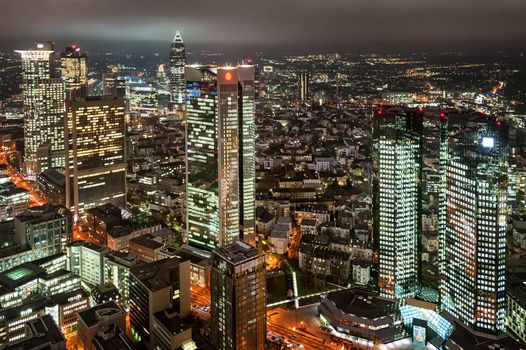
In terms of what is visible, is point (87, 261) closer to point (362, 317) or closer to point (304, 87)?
point (362, 317)

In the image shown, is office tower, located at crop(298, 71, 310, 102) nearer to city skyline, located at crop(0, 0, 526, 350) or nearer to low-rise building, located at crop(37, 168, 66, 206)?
city skyline, located at crop(0, 0, 526, 350)

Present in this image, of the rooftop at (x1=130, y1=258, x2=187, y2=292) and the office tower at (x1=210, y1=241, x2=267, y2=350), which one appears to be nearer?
the office tower at (x1=210, y1=241, x2=267, y2=350)

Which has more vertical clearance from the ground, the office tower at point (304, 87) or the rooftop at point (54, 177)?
the office tower at point (304, 87)

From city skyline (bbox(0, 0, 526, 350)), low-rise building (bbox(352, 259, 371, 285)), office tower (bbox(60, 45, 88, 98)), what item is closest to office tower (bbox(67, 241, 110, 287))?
city skyline (bbox(0, 0, 526, 350))

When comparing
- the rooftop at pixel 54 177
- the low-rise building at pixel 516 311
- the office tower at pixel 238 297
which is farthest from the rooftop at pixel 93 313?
the rooftop at pixel 54 177

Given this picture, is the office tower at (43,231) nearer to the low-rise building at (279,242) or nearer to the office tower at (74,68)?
the low-rise building at (279,242)

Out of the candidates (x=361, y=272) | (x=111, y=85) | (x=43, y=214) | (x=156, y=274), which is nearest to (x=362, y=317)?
(x=361, y=272)
